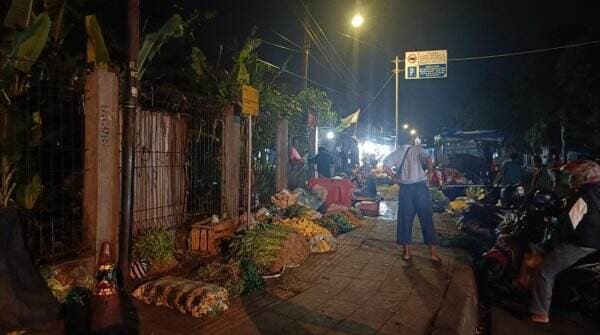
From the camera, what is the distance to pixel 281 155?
407 inches

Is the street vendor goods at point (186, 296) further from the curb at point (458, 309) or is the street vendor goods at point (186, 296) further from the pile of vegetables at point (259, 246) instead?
the curb at point (458, 309)

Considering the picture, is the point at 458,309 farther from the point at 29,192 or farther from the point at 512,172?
the point at 512,172

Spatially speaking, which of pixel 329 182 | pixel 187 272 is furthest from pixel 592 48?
pixel 187 272

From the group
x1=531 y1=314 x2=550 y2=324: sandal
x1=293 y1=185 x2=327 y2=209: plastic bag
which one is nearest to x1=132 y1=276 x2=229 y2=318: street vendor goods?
x1=531 y1=314 x2=550 y2=324: sandal

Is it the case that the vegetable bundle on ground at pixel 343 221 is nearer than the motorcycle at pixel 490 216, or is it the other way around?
the motorcycle at pixel 490 216

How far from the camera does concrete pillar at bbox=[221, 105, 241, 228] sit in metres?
7.62

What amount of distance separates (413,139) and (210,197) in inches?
154

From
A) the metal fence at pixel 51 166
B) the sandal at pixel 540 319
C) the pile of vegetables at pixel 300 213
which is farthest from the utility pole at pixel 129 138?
the sandal at pixel 540 319

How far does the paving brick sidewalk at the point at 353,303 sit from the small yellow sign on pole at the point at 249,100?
269 centimetres

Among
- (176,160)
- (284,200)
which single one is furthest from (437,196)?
(176,160)

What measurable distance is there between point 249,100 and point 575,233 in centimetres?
489

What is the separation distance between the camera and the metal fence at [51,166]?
4871 mm

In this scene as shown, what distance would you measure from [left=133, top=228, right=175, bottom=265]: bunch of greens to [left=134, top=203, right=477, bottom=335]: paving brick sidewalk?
1185 millimetres

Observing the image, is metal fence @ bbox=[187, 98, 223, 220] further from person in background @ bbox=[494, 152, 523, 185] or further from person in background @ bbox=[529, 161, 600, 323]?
person in background @ bbox=[494, 152, 523, 185]
